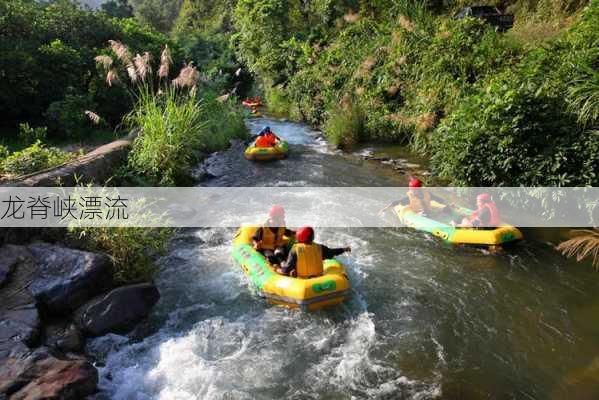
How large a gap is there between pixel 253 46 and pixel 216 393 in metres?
20.0

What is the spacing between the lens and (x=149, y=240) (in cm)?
575

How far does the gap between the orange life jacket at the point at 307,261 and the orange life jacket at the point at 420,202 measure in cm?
291

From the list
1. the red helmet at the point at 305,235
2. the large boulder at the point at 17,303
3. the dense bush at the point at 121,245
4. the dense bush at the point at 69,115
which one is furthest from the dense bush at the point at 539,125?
the dense bush at the point at 69,115

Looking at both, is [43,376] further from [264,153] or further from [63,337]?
[264,153]

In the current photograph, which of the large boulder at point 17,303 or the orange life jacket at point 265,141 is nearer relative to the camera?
the large boulder at point 17,303

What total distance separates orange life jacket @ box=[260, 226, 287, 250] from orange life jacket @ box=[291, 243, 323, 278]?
0.95 m

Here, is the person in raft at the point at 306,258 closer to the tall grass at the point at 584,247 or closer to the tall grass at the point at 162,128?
the tall grass at the point at 584,247

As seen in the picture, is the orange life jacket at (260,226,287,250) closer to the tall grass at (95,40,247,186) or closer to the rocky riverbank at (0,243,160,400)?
the rocky riverbank at (0,243,160,400)

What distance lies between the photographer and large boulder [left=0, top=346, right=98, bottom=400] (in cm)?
358

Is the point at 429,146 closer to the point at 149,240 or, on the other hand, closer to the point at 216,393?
the point at 149,240

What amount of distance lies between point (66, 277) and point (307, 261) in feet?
9.09

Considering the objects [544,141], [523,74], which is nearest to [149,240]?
[544,141]

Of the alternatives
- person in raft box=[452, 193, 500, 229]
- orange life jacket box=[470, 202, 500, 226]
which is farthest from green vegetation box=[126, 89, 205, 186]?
orange life jacket box=[470, 202, 500, 226]

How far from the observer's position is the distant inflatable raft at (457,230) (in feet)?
21.3
